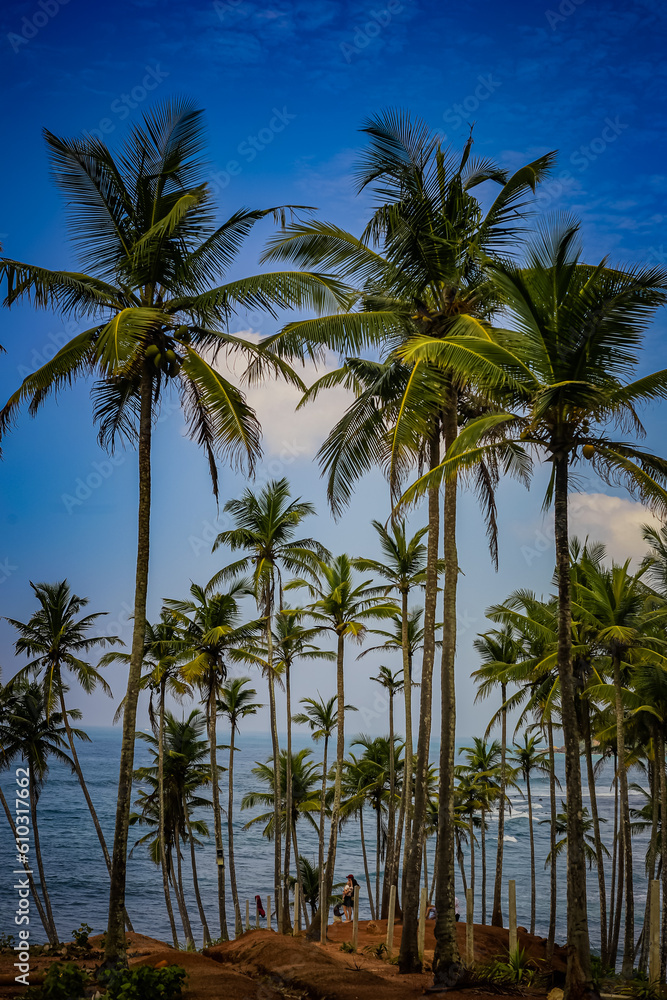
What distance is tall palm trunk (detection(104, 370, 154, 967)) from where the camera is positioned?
10.3 meters

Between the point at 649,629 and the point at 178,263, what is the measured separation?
1648 centimetres

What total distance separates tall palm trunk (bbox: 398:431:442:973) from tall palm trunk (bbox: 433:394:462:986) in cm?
42

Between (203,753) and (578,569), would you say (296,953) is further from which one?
(203,753)

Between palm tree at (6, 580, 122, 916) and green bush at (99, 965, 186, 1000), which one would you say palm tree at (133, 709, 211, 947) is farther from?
green bush at (99, 965, 186, 1000)

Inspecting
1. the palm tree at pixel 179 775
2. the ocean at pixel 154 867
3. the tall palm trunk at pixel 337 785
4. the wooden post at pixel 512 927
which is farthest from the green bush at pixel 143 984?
the ocean at pixel 154 867

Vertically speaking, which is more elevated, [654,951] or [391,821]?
[654,951]

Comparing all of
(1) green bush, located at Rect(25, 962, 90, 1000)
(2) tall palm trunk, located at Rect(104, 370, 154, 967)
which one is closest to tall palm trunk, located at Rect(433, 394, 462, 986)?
(2) tall palm trunk, located at Rect(104, 370, 154, 967)

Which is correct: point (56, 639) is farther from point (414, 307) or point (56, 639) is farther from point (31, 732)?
point (414, 307)

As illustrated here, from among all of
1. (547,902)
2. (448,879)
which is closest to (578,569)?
(448,879)

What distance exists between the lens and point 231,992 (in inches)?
396

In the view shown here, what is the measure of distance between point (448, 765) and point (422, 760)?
2.94 feet

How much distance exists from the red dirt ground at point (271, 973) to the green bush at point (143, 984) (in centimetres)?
47

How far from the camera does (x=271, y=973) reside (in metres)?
11.7

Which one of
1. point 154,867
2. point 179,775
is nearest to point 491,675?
point 179,775
